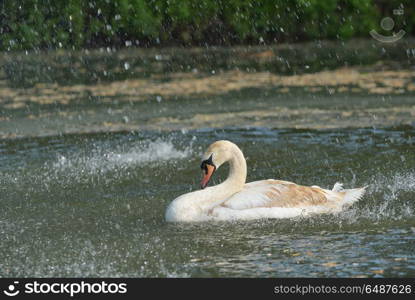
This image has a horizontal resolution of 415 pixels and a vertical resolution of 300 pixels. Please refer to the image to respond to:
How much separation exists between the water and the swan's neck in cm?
48

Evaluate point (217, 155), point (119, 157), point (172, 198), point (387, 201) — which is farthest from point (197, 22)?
point (217, 155)

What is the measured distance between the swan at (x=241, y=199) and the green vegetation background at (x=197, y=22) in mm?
23788

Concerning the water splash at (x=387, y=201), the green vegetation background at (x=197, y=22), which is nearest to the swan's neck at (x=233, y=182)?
the water splash at (x=387, y=201)

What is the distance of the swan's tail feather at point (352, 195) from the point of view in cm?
1253

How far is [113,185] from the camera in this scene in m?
14.5

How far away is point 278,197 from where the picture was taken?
1217 centimetres

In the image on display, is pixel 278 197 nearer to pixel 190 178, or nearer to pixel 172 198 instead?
pixel 172 198

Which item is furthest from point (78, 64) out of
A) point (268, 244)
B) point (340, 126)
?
point (268, 244)

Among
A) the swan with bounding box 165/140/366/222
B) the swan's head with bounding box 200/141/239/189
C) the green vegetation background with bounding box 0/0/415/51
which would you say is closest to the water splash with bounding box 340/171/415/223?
the swan with bounding box 165/140/366/222

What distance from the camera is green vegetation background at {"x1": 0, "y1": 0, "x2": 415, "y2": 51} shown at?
36.6 metres

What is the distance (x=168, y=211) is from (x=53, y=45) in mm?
26304

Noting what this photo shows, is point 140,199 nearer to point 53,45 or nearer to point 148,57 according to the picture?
point 148,57

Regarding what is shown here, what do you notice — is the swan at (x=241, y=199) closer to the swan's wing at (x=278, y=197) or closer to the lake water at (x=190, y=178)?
the swan's wing at (x=278, y=197)

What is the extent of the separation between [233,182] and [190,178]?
2.54m
